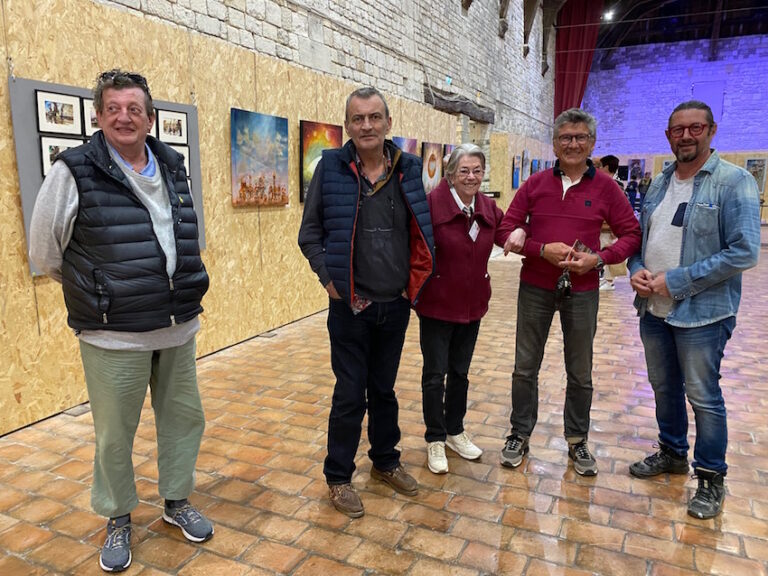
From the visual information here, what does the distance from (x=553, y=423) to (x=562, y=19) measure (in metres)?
21.4

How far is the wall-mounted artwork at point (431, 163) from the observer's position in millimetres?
9219

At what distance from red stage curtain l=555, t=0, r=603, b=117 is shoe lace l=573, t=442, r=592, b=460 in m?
20.9

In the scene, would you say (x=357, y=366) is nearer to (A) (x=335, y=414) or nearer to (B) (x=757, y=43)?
(A) (x=335, y=414)

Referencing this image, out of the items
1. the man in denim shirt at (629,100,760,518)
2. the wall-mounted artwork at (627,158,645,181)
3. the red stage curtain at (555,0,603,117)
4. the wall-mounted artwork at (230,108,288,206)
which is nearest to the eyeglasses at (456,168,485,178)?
the man in denim shirt at (629,100,760,518)

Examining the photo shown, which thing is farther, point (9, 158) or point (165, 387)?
point (9, 158)

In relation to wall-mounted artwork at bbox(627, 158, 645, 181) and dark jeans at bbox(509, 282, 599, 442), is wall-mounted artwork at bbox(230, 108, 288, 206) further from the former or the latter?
wall-mounted artwork at bbox(627, 158, 645, 181)

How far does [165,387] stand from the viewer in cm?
235

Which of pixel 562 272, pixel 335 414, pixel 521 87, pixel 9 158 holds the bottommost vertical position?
pixel 335 414

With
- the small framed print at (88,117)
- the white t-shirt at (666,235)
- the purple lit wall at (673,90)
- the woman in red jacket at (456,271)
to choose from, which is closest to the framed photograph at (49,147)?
the small framed print at (88,117)

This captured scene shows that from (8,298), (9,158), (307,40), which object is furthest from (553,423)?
(307,40)

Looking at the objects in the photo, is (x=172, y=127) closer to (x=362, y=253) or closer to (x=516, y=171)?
(x=362, y=253)

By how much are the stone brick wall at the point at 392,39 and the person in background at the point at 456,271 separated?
3.49 meters

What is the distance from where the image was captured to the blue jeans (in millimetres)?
2555

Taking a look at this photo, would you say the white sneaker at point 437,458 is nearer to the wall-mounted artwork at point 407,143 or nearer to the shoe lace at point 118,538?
the shoe lace at point 118,538
